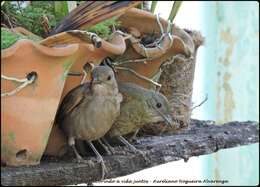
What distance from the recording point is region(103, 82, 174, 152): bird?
35.6 inches

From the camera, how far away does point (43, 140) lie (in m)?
0.78

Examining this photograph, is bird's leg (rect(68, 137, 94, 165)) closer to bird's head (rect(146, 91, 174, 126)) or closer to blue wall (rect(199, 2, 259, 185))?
bird's head (rect(146, 91, 174, 126))

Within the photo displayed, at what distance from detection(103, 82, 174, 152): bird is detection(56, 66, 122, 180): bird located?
0.20ft

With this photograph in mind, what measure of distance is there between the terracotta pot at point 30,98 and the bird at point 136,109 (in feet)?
0.51

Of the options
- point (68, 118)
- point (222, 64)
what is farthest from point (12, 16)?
point (222, 64)

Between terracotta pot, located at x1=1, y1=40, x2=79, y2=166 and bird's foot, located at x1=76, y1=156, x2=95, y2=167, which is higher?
terracotta pot, located at x1=1, y1=40, x2=79, y2=166

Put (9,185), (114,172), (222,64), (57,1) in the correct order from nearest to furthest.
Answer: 1. (9,185)
2. (114,172)
3. (57,1)
4. (222,64)

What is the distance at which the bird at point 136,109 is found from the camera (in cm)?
90

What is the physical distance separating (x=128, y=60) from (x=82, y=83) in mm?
129

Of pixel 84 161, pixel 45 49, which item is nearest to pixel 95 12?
pixel 45 49

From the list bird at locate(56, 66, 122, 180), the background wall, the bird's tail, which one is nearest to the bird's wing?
bird at locate(56, 66, 122, 180)

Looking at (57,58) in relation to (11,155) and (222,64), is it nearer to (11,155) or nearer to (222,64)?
(11,155)

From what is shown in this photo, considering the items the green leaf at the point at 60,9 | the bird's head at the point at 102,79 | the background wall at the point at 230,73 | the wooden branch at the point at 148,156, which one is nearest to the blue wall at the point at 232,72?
the background wall at the point at 230,73

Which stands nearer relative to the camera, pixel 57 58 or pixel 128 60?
pixel 57 58
